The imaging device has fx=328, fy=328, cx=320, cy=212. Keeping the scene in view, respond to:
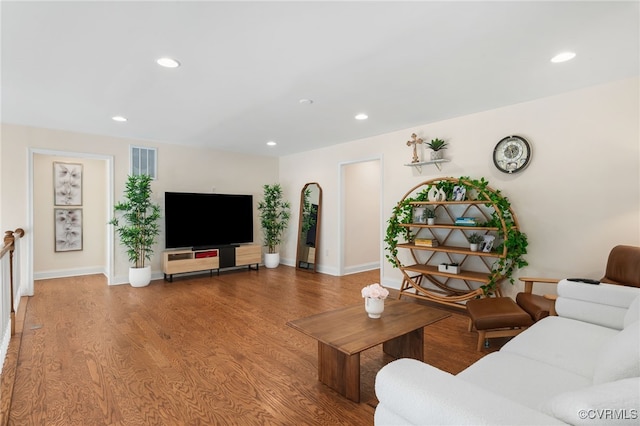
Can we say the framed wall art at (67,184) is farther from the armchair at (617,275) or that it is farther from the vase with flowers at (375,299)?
the armchair at (617,275)

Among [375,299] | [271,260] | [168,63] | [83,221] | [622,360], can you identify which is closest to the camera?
[622,360]

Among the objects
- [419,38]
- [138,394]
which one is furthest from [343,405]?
[419,38]

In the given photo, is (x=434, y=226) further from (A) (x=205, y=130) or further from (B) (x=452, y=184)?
(A) (x=205, y=130)

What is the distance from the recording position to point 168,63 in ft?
8.76

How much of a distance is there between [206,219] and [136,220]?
45.2 inches

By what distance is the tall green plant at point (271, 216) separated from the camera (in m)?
6.75

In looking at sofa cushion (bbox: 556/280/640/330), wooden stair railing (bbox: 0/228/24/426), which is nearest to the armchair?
sofa cushion (bbox: 556/280/640/330)

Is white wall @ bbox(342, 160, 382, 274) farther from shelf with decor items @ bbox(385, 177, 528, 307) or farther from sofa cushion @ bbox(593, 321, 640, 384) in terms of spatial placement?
sofa cushion @ bbox(593, 321, 640, 384)

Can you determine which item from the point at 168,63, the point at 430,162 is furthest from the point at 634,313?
the point at 168,63

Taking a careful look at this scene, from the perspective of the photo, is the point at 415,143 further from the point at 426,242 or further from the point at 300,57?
the point at 300,57

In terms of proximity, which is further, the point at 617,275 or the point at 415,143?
A: the point at 415,143

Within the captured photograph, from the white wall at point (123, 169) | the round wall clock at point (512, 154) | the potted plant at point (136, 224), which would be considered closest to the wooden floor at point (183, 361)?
the potted plant at point (136, 224)

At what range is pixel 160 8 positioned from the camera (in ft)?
6.39

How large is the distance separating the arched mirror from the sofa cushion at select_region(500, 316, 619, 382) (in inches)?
178
